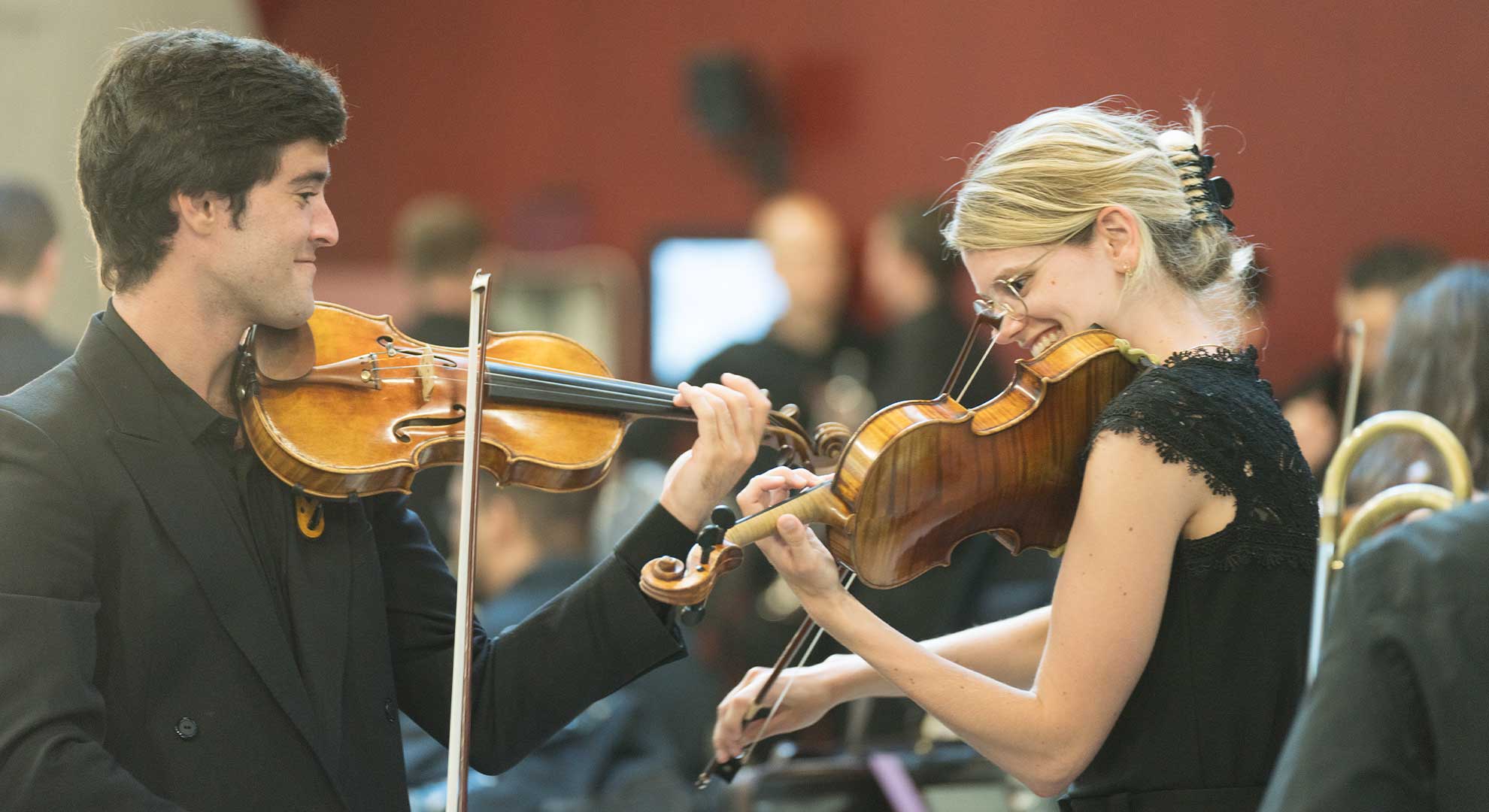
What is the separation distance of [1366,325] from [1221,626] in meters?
2.82

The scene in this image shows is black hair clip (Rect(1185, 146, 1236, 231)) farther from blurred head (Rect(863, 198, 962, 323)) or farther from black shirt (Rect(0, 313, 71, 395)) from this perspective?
blurred head (Rect(863, 198, 962, 323))

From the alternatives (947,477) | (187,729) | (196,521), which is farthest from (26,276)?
(947,477)

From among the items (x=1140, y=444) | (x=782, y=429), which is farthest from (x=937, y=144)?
(x=1140, y=444)

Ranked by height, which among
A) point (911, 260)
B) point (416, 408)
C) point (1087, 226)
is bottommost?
point (911, 260)

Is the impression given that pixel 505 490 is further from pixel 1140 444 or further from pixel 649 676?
pixel 1140 444

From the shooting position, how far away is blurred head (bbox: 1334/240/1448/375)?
4.16 meters

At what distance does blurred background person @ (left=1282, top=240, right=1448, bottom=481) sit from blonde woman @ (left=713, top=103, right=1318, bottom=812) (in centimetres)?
241

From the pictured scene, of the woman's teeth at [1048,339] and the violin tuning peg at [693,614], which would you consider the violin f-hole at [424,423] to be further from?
the woman's teeth at [1048,339]

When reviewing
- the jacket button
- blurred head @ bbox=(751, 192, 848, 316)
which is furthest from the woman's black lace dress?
blurred head @ bbox=(751, 192, 848, 316)

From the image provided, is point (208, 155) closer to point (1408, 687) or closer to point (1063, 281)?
point (1063, 281)

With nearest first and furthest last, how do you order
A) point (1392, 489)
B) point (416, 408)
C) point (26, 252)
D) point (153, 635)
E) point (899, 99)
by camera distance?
point (153, 635) → point (416, 408) → point (1392, 489) → point (26, 252) → point (899, 99)

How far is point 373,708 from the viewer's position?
5.85 ft

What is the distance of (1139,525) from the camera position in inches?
64.2

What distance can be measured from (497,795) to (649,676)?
734 mm
